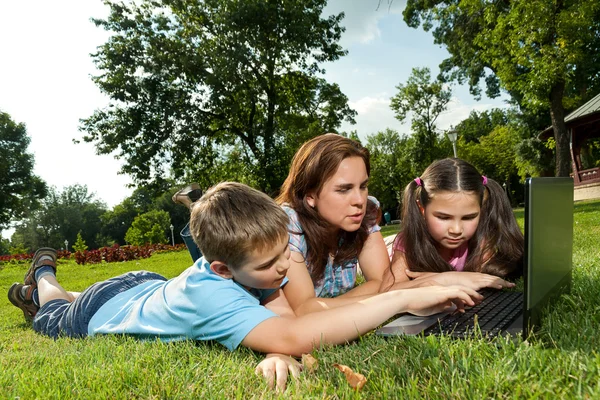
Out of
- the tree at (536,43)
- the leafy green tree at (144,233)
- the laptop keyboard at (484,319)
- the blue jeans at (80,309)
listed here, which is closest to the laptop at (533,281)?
the laptop keyboard at (484,319)

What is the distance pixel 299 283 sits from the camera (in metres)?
2.89

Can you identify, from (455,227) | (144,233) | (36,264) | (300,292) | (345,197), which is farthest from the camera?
(144,233)

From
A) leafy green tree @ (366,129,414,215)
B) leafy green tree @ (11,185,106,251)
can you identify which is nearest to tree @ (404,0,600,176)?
leafy green tree @ (366,129,414,215)

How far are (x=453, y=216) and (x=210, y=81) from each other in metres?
19.4

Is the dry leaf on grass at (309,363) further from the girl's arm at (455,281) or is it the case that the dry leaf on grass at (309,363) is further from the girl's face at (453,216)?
the girl's face at (453,216)

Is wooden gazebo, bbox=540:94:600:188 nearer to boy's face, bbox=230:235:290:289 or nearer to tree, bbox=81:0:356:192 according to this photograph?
tree, bbox=81:0:356:192

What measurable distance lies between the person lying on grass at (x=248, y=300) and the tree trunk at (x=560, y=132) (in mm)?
19271

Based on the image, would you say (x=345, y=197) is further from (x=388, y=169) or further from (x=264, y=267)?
(x=388, y=169)

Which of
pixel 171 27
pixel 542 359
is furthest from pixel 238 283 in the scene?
pixel 171 27

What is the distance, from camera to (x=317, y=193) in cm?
327

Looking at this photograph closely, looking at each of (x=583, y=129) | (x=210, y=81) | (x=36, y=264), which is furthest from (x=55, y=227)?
(x=36, y=264)

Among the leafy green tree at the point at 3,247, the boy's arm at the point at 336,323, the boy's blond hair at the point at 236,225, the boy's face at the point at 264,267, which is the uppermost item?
the leafy green tree at the point at 3,247

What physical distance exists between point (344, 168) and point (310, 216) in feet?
1.39

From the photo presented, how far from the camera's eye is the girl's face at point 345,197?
10.3 ft
